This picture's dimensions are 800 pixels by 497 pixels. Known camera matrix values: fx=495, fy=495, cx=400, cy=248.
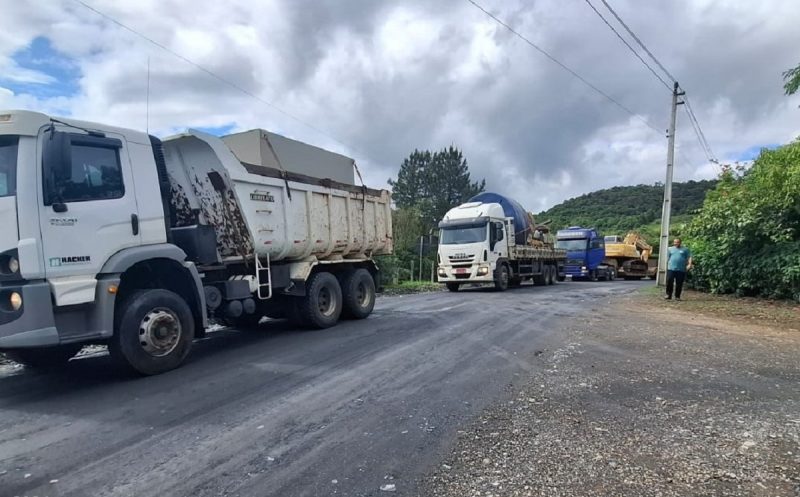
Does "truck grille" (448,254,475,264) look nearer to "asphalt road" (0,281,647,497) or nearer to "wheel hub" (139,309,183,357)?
"asphalt road" (0,281,647,497)

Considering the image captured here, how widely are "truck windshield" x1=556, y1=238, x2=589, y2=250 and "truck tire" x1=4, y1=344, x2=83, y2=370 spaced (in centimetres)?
2473

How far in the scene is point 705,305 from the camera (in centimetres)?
1233

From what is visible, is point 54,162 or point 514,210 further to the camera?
point 514,210

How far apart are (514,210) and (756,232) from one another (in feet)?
26.7

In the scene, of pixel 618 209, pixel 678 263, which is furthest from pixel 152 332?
pixel 618 209

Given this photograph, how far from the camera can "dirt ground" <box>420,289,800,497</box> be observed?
3.04 metres

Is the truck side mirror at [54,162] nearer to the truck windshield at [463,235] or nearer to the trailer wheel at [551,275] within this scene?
the truck windshield at [463,235]

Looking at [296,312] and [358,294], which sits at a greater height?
[358,294]

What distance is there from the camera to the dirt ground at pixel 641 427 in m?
3.04

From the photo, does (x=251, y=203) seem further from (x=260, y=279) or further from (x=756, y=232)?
(x=756, y=232)

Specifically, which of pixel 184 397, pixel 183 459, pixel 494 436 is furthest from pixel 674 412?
pixel 184 397

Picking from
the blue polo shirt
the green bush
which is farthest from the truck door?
the green bush

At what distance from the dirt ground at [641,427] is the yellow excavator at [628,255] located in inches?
950

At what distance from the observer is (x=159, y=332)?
18.6 ft
